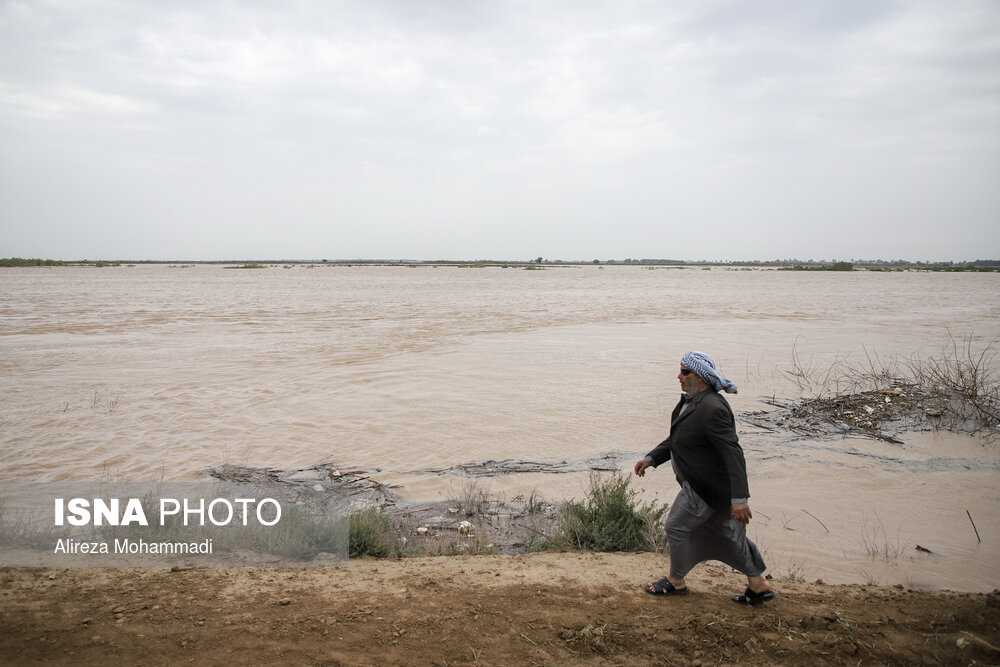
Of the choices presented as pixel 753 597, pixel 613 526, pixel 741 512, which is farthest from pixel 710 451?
pixel 613 526

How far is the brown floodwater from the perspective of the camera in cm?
603

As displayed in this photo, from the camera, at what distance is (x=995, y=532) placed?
18.7 ft

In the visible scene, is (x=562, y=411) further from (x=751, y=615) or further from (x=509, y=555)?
(x=751, y=615)

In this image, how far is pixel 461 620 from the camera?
373 centimetres

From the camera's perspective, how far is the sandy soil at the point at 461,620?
11.1 ft

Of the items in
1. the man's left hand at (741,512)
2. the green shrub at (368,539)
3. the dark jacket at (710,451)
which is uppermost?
the dark jacket at (710,451)

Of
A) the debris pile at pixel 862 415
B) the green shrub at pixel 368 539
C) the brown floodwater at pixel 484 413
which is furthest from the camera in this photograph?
the debris pile at pixel 862 415

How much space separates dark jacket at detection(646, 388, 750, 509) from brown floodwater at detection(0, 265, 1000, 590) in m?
1.84

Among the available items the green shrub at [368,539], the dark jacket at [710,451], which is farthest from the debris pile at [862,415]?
the green shrub at [368,539]

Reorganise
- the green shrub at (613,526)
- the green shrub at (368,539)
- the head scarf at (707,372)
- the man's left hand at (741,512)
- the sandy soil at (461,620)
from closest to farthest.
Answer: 1. the sandy soil at (461,620)
2. the man's left hand at (741,512)
3. the head scarf at (707,372)
4. the green shrub at (368,539)
5. the green shrub at (613,526)

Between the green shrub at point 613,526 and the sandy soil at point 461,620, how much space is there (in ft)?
2.07

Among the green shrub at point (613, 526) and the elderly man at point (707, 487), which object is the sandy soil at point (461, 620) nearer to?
the elderly man at point (707, 487)

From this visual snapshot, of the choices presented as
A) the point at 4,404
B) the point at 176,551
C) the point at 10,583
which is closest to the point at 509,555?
the point at 176,551

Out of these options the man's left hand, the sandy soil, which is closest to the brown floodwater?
the sandy soil
